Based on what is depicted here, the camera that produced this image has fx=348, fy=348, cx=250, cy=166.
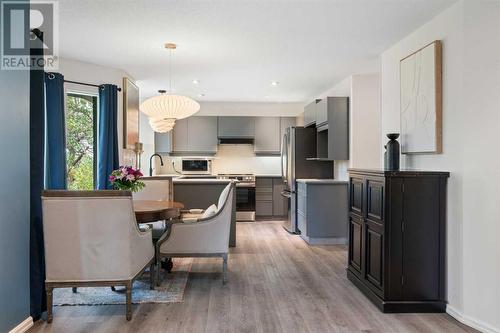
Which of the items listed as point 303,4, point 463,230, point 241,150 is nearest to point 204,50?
point 303,4

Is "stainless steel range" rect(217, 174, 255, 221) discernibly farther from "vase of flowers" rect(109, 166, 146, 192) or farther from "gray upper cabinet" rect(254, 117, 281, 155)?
"vase of flowers" rect(109, 166, 146, 192)

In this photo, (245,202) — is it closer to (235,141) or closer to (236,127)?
(235,141)

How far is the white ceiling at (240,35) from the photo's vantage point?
9.21 ft

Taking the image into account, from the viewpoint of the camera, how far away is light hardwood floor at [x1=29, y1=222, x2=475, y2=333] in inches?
100

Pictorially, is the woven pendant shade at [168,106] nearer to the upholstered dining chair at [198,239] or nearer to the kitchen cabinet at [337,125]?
the upholstered dining chair at [198,239]

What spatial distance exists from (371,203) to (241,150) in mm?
4875

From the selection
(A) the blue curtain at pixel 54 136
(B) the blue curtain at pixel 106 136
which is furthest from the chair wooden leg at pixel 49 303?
(B) the blue curtain at pixel 106 136

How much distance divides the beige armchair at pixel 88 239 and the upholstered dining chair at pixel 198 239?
0.68m

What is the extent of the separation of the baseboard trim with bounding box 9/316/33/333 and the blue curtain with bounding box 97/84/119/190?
85.6 inches

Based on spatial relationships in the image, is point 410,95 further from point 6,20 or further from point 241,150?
point 241,150

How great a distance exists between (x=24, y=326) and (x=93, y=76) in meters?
3.20

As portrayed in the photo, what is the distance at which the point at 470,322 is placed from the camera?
2.58 meters

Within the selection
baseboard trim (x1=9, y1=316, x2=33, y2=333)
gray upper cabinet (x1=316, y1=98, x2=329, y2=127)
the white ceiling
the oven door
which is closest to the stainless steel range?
the oven door

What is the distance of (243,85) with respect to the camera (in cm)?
580
